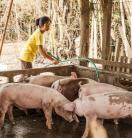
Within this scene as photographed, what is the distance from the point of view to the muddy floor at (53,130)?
5.42m

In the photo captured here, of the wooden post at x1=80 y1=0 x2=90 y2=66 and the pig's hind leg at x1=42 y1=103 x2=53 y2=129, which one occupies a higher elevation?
the wooden post at x1=80 y1=0 x2=90 y2=66

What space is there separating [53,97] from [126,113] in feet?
4.02

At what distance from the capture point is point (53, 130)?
5660mm

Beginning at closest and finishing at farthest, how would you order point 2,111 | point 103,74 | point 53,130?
point 53,130, point 2,111, point 103,74

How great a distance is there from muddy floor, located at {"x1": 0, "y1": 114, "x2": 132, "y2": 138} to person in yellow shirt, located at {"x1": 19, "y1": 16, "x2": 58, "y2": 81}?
1464 millimetres

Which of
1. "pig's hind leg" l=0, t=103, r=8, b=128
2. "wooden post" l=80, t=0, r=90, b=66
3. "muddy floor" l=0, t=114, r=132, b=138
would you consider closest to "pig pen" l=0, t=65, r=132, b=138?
"muddy floor" l=0, t=114, r=132, b=138

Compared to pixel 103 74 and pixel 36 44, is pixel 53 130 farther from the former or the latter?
pixel 36 44

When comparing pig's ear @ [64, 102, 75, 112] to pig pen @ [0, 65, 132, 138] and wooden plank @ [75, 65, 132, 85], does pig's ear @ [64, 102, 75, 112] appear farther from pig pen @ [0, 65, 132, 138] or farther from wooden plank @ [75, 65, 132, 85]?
wooden plank @ [75, 65, 132, 85]

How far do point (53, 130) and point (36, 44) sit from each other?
2250mm

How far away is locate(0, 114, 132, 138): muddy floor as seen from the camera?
5422 millimetres

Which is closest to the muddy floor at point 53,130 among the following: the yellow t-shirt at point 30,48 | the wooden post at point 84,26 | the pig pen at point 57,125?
the pig pen at point 57,125

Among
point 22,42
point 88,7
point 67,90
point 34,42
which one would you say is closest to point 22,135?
point 67,90

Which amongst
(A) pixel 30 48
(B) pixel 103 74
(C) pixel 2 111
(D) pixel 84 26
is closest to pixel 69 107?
(C) pixel 2 111

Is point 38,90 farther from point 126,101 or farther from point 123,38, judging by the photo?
point 123,38
